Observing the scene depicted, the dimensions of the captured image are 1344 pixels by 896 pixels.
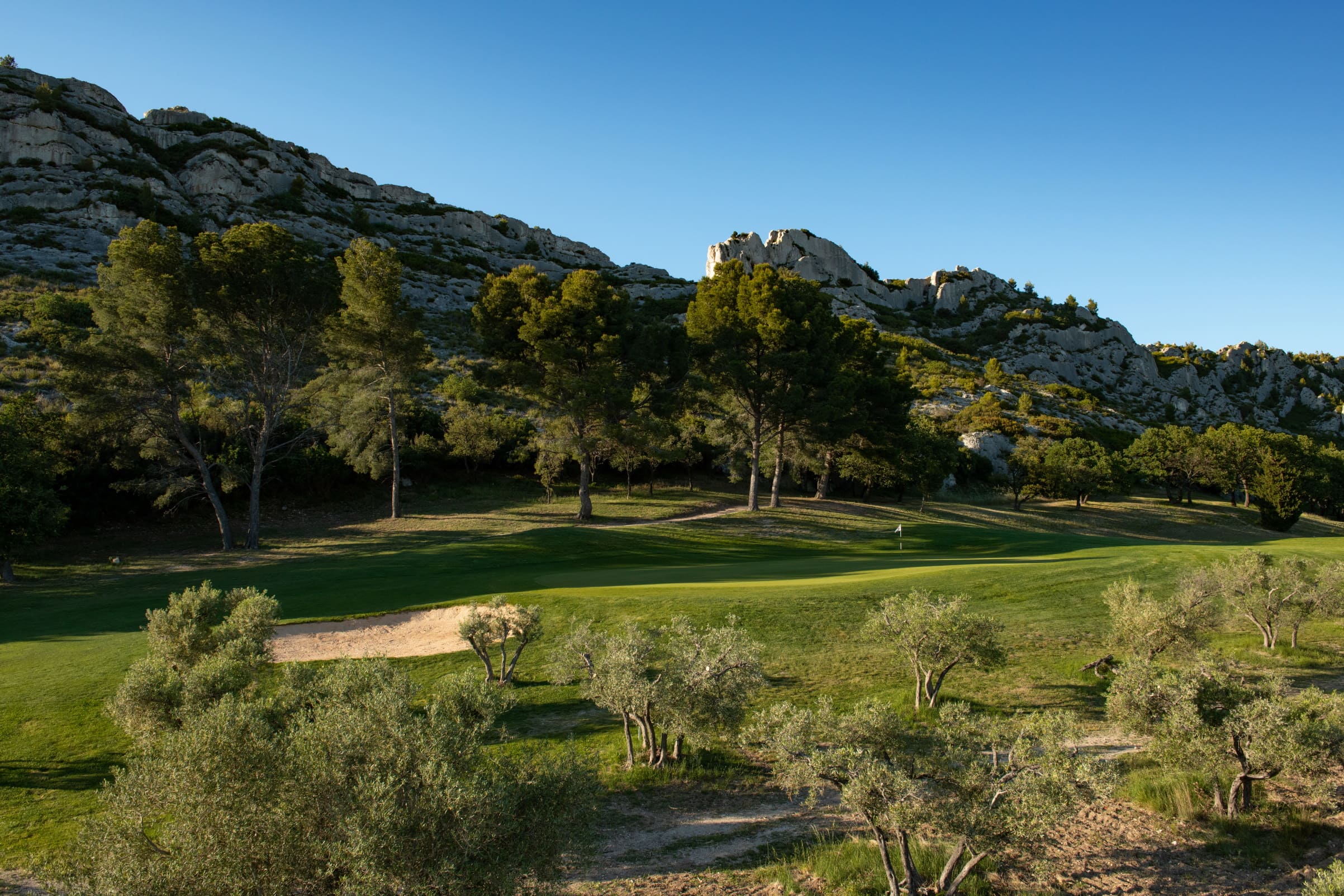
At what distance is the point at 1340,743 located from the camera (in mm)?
9453

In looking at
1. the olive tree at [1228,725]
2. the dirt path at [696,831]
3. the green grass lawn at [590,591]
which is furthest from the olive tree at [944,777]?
the green grass lawn at [590,591]

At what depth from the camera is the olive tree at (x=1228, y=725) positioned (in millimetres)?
9531

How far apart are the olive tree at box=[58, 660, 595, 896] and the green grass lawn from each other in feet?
15.7

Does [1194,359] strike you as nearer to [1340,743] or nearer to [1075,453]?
[1075,453]

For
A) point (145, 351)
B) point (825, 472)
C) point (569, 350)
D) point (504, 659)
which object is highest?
point (569, 350)

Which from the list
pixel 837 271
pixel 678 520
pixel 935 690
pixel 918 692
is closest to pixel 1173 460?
pixel 678 520

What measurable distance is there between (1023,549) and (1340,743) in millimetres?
26745

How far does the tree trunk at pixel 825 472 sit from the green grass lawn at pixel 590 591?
6.21 m

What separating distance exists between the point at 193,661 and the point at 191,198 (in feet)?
337

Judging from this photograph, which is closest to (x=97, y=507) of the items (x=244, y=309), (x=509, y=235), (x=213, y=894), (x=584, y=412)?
(x=244, y=309)

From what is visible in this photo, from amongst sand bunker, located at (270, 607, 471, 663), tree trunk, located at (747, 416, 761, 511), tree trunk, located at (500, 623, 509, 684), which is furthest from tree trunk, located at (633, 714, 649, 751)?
tree trunk, located at (747, 416, 761, 511)

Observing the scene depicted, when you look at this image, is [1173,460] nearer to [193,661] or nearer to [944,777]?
[944,777]

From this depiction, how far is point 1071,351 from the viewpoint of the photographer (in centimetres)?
11919

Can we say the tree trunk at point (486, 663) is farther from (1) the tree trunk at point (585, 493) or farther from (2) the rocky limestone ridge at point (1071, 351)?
(2) the rocky limestone ridge at point (1071, 351)
